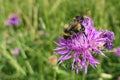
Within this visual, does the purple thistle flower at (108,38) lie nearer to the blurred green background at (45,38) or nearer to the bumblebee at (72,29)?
the bumblebee at (72,29)

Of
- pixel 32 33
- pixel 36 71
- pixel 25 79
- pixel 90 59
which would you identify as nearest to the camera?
pixel 90 59

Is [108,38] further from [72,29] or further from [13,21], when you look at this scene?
[13,21]

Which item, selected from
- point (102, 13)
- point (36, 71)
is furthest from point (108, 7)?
point (36, 71)

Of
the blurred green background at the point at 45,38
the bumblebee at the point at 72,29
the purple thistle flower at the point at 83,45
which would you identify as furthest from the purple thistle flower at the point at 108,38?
the blurred green background at the point at 45,38

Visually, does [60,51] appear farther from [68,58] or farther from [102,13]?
[102,13]

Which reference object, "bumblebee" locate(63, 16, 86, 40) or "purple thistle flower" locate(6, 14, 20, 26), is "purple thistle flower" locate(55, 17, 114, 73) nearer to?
"bumblebee" locate(63, 16, 86, 40)

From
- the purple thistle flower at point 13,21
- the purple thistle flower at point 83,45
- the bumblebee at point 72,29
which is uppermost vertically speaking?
the purple thistle flower at point 13,21

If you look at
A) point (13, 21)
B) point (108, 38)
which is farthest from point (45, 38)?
point (108, 38)

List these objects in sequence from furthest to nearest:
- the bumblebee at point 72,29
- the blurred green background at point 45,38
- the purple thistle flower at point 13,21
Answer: the purple thistle flower at point 13,21 → the blurred green background at point 45,38 → the bumblebee at point 72,29
